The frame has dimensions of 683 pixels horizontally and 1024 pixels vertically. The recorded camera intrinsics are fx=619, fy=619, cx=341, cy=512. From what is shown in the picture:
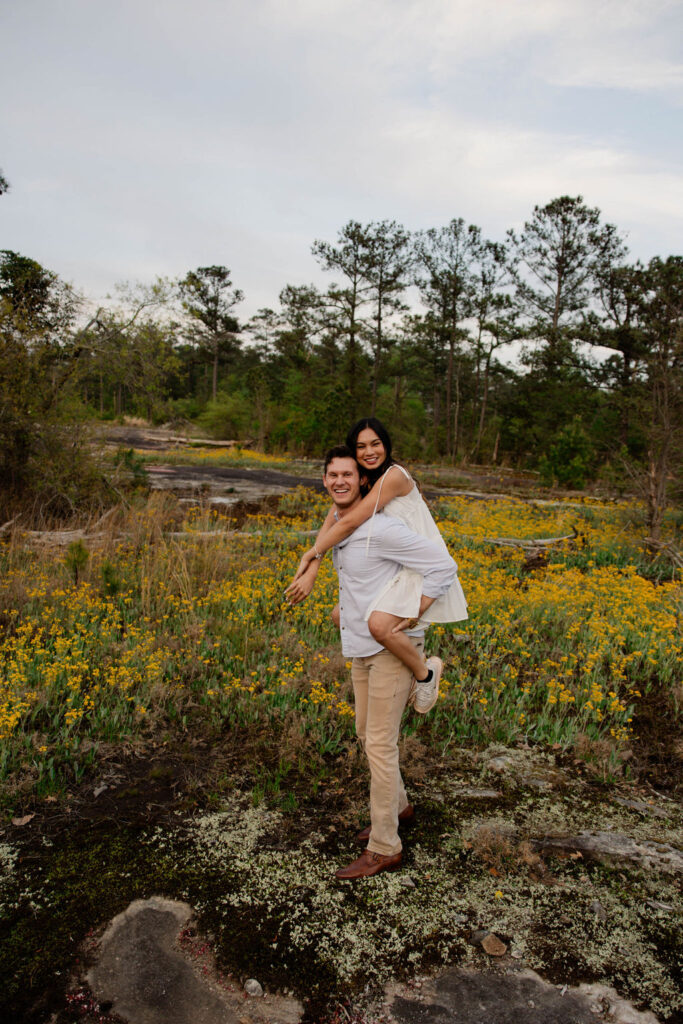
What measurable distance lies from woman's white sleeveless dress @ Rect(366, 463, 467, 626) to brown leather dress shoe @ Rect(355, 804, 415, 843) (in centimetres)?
107

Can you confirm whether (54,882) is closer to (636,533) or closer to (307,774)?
(307,774)

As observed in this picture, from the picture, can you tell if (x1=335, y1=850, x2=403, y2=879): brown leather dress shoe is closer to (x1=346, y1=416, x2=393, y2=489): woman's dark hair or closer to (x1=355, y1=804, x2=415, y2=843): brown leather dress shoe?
(x1=355, y1=804, x2=415, y2=843): brown leather dress shoe

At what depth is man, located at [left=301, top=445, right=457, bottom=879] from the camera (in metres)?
2.54

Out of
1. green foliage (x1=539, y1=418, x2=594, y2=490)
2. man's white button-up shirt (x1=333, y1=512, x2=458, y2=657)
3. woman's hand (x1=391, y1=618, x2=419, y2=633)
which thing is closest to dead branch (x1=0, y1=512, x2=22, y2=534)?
man's white button-up shirt (x1=333, y1=512, x2=458, y2=657)

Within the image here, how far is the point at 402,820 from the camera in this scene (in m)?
3.07

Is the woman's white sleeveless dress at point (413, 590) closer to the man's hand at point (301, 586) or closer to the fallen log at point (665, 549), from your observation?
the man's hand at point (301, 586)

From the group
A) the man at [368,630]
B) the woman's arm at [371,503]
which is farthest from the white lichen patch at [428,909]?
the woman's arm at [371,503]

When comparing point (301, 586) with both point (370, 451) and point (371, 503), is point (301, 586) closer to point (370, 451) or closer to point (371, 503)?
point (371, 503)

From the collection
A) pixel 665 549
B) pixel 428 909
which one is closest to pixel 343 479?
pixel 428 909

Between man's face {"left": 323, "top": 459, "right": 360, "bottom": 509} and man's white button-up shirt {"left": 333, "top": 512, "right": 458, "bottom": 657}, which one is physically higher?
man's face {"left": 323, "top": 459, "right": 360, "bottom": 509}

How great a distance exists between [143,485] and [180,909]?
9894mm

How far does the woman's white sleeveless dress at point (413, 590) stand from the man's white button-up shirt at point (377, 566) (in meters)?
0.04

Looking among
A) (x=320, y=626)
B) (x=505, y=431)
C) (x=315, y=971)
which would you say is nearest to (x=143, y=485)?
(x=320, y=626)

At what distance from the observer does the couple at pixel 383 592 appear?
253 cm
